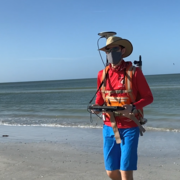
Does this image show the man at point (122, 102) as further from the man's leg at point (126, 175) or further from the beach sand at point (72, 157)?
the beach sand at point (72, 157)

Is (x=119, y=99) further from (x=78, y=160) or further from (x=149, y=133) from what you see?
(x=149, y=133)

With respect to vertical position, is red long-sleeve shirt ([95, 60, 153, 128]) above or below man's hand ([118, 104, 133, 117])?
above

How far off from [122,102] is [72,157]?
3.69 metres

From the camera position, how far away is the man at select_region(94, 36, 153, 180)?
2840 millimetres

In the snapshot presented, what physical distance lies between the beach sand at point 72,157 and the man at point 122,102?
195 cm

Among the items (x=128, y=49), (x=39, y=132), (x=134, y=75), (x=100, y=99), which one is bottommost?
(x=39, y=132)

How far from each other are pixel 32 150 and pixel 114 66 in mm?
4691

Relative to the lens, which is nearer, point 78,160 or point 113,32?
point 113,32

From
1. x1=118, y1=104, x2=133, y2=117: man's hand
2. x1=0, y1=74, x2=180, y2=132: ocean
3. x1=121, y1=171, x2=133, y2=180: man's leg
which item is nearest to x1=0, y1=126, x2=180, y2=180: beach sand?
x1=0, y1=74, x2=180, y2=132: ocean

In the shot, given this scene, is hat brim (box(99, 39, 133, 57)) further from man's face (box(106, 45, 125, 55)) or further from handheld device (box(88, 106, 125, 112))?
handheld device (box(88, 106, 125, 112))

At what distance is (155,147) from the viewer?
7062 mm

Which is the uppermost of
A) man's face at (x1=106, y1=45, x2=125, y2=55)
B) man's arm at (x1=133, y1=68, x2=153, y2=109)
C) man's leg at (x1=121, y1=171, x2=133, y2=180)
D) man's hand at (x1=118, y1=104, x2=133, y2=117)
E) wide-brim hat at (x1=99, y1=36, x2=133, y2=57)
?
wide-brim hat at (x1=99, y1=36, x2=133, y2=57)

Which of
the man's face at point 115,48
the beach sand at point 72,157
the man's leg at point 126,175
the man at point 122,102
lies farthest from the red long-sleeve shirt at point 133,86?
the beach sand at point 72,157

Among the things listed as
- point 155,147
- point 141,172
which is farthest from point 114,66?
point 155,147
